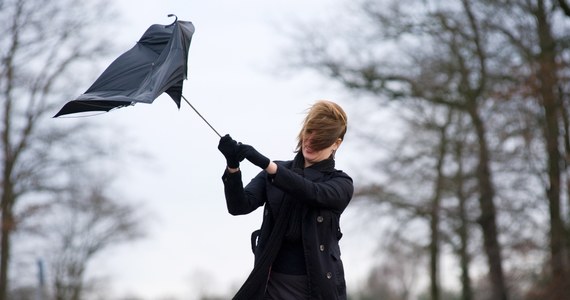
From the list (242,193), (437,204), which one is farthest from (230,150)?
(437,204)

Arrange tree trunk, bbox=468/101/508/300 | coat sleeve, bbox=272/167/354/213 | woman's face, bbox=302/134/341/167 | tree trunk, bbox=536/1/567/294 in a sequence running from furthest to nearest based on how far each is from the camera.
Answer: tree trunk, bbox=468/101/508/300 → tree trunk, bbox=536/1/567/294 → woman's face, bbox=302/134/341/167 → coat sleeve, bbox=272/167/354/213

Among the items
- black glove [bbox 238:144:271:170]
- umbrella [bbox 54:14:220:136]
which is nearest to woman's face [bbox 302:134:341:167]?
black glove [bbox 238:144:271:170]

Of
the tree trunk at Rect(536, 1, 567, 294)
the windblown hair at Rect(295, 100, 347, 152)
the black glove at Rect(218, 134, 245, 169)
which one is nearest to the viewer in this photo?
the black glove at Rect(218, 134, 245, 169)

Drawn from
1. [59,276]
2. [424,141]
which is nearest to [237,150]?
[424,141]

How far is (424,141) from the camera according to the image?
30500 millimetres

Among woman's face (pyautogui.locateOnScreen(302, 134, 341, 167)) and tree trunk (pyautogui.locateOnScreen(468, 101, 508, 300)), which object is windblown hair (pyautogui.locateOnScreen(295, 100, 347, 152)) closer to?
woman's face (pyautogui.locateOnScreen(302, 134, 341, 167))

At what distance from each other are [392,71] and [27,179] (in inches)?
420

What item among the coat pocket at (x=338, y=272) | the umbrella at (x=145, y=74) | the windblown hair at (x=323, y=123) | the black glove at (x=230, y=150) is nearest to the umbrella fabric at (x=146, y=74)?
the umbrella at (x=145, y=74)

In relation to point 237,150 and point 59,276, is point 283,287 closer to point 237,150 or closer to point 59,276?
point 237,150

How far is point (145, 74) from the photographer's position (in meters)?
5.39

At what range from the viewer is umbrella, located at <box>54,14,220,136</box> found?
5.21 meters

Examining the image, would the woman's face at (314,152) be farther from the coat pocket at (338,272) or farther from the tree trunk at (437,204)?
the tree trunk at (437,204)

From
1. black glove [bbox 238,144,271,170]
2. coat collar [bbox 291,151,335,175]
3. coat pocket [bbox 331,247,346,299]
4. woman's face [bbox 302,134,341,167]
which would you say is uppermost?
woman's face [bbox 302,134,341,167]

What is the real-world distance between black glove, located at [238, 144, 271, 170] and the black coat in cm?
10
